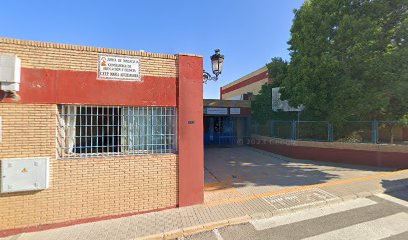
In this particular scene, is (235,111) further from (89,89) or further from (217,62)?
(89,89)

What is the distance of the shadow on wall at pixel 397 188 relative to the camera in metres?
6.75

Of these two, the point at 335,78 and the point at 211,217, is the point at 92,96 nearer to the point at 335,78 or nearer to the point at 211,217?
the point at 211,217

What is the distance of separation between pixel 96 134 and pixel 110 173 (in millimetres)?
1059

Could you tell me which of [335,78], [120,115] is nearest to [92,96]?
[120,115]

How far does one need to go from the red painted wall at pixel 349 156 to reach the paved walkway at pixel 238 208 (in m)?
1.50

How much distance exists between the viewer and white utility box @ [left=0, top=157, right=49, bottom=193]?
180 inches

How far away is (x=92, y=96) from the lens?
17.0ft

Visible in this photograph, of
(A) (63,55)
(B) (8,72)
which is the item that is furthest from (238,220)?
(B) (8,72)

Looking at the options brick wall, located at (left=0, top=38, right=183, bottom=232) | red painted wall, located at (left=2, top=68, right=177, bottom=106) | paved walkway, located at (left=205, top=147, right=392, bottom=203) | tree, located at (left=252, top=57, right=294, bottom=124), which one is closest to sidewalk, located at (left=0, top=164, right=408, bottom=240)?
brick wall, located at (left=0, top=38, right=183, bottom=232)

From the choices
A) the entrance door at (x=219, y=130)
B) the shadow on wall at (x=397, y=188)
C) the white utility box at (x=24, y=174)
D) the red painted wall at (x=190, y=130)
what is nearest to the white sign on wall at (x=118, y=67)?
Result: the red painted wall at (x=190, y=130)

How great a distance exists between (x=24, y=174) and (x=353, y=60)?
43.5 feet

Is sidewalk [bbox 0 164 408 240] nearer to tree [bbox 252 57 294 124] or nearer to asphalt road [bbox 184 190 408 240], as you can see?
asphalt road [bbox 184 190 408 240]

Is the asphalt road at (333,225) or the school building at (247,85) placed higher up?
the school building at (247,85)

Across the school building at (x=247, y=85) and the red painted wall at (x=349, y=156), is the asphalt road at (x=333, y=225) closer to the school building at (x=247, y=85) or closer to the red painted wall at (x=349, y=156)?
the red painted wall at (x=349, y=156)
